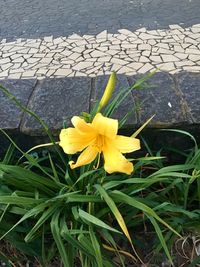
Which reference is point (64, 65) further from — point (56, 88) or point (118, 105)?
point (118, 105)

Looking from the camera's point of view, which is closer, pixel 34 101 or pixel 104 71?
pixel 34 101

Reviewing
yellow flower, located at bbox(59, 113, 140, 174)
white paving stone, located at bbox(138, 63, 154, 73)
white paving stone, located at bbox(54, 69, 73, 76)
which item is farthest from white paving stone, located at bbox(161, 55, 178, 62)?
yellow flower, located at bbox(59, 113, 140, 174)

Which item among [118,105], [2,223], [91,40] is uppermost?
[118,105]

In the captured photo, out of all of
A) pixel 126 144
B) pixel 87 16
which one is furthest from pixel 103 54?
pixel 126 144

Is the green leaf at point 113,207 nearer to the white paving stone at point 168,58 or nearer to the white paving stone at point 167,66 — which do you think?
the white paving stone at point 167,66

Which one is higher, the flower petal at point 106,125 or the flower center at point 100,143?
the flower petal at point 106,125

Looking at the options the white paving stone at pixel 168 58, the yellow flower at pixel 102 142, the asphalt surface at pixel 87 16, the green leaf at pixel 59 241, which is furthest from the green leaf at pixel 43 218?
the asphalt surface at pixel 87 16

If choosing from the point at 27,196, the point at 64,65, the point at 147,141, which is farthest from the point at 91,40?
the point at 27,196
